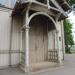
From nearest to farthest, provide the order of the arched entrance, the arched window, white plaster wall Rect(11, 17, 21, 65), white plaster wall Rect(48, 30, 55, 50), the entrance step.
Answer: the entrance step
white plaster wall Rect(11, 17, 21, 65)
the arched window
the arched entrance
white plaster wall Rect(48, 30, 55, 50)

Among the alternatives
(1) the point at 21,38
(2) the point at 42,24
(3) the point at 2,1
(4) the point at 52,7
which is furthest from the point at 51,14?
(3) the point at 2,1

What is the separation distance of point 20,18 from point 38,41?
212 centimetres

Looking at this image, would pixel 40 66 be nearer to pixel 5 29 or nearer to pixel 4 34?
pixel 4 34

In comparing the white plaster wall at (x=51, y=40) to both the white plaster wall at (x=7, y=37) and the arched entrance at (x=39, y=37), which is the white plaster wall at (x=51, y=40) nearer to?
the arched entrance at (x=39, y=37)

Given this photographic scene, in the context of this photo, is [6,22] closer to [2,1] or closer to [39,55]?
[2,1]

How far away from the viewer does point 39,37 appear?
11172mm

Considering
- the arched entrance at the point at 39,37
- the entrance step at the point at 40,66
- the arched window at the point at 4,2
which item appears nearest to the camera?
the entrance step at the point at 40,66

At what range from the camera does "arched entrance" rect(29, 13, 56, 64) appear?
35.3 ft

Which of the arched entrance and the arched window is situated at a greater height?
the arched window

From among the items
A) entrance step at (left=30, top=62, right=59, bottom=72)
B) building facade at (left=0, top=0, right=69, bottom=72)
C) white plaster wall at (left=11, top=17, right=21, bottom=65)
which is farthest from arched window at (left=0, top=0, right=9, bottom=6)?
entrance step at (left=30, top=62, right=59, bottom=72)

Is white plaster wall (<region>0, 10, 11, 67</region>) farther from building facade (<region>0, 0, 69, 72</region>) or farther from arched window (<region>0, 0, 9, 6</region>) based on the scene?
arched window (<region>0, 0, 9, 6</region>)

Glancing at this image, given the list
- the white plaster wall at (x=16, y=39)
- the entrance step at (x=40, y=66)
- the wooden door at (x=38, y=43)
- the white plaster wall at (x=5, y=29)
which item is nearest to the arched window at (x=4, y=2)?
the white plaster wall at (x=5, y=29)

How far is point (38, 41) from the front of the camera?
11133 millimetres

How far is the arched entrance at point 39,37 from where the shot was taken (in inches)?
423
